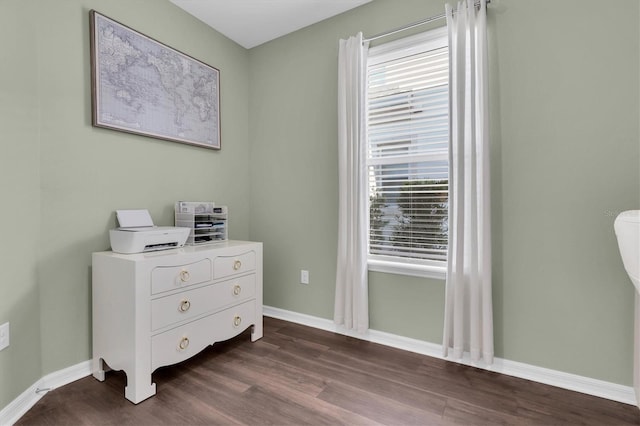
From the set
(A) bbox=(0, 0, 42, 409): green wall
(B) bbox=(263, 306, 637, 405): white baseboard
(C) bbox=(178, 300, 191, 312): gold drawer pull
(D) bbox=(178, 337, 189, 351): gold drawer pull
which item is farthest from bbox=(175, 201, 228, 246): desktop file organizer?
(B) bbox=(263, 306, 637, 405): white baseboard

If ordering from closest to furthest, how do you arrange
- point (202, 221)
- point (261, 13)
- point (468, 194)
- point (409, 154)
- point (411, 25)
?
point (468, 194)
point (411, 25)
point (409, 154)
point (202, 221)
point (261, 13)

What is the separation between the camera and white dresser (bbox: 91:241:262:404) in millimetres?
1577

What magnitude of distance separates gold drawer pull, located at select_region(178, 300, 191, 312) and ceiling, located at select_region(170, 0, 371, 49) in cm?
218

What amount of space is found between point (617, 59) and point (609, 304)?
128 cm

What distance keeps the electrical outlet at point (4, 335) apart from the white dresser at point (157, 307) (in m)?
0.38

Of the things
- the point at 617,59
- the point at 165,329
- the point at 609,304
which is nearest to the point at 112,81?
the point at 165,329

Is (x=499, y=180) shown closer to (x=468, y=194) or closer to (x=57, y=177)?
(x=468, y=194)

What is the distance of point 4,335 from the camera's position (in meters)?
1.42

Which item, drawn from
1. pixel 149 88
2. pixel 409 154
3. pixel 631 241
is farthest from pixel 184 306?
pixel 631 241

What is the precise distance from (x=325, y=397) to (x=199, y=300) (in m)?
0.93

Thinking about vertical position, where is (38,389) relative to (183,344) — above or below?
below

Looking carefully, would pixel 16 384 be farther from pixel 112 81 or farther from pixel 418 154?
pixel 418 154

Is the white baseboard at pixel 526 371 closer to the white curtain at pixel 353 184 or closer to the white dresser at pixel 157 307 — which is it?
the white curtain at pixel 353 184

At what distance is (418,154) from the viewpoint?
216cm
